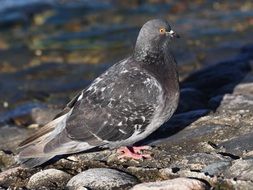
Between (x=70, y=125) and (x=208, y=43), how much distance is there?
779 centimetres

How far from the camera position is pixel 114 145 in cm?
747

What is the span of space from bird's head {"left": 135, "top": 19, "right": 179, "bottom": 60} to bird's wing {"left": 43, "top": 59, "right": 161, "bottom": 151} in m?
0.43

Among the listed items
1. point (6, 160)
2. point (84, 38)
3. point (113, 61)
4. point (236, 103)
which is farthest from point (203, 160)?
point (84, 38)

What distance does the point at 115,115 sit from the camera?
7.34 m

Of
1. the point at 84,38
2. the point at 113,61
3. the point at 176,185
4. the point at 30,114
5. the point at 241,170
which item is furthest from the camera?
the point at 84,38

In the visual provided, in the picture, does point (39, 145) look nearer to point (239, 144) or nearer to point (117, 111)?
point (117, 111)

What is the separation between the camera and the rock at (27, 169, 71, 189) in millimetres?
6798

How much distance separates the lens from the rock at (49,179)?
6798mm

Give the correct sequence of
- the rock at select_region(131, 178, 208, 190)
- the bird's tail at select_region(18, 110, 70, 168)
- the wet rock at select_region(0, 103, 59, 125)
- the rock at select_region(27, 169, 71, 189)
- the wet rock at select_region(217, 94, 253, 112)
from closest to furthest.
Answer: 1. the rock at select_region(131, 178, 208, 190)
2. the rock at select_region(27, 169, 71, 189)
3. the bird's tail at select_region(18, 110, 70, 168)
4. the wet rock at select_region(217, 94, 253, 112)
5. the wet rock at select_region(0, 103, 59, 125)

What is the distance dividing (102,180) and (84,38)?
985 centimetres

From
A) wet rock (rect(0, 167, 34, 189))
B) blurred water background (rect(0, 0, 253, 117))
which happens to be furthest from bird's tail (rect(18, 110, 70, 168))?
blurred water background (rect(0, 0, 253, 117))

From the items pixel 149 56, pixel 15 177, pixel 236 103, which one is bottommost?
pixel 15 177

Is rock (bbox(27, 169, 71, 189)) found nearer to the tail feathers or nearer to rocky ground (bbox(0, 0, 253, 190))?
rocky ground (bbox(0, 0, 253, 190))

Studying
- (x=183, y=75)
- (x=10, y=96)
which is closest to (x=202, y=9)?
(x=183, y=75)
